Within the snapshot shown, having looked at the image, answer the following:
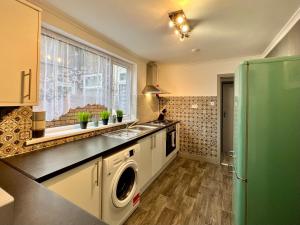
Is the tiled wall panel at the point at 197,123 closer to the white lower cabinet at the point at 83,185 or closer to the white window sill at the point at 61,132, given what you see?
the white window sill at the point at 61,132

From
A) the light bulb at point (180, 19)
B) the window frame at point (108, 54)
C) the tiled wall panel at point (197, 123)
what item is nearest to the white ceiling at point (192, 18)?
the light bulb at point (180, 19)

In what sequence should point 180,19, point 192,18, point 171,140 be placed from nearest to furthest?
1. point 180,19
2. point 192,18
3. point 171,140

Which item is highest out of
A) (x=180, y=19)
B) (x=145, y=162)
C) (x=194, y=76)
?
(x=180, y=19)

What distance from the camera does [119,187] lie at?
1.76m

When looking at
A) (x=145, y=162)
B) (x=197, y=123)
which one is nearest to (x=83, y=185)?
(x=145, y=162)

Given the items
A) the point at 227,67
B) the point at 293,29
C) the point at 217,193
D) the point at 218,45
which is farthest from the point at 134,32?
the point at 217,193

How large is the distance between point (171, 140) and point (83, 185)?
2.28m

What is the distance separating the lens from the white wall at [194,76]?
3367 mm

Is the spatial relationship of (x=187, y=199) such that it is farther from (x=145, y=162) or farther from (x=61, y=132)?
(x=61, y=132)

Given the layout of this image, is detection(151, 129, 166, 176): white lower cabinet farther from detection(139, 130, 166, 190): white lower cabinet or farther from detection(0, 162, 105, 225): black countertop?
detection(0, 162, 105, 225): black countertop

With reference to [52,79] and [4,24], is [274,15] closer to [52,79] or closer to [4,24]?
[4,24]

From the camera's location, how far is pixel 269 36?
7.29 ft

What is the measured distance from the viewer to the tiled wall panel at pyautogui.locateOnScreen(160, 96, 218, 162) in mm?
3479

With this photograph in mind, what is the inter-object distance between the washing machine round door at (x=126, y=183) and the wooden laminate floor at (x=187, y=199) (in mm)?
294
